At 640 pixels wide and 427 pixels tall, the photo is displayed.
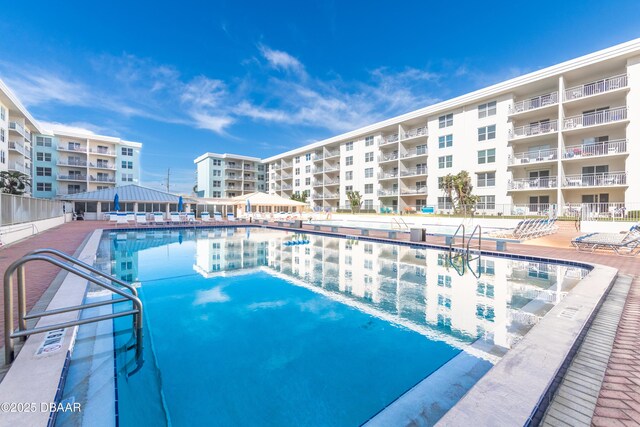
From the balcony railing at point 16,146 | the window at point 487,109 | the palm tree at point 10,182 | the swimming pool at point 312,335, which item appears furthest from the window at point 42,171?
the window at point 487,109

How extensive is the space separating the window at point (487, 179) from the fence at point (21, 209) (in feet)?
97.7

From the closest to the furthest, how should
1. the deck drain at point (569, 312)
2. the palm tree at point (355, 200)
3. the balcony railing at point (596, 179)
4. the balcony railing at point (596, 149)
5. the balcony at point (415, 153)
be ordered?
1. the deck drain at point (569, 312)
2. the balcony railing at point (596, 179)
3. the balcony railing at point (596, 149)
4. the balcony at point (415, 153)
5. the palm tree at point (355, 200)

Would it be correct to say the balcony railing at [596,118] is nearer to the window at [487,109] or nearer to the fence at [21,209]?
the window at [487,109]

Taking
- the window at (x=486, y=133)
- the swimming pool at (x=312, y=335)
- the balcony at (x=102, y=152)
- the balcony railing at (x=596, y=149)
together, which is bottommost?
the swimming pool at (x=312, y=335)

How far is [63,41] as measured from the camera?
20891mm

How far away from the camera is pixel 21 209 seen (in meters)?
12.1

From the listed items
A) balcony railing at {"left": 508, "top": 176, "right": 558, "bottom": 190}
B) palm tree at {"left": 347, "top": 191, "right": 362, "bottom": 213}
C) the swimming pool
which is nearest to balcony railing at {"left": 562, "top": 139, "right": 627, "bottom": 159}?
balcony railing at {"left": 508, "top": 176, "right": 558, "bottom": 190}

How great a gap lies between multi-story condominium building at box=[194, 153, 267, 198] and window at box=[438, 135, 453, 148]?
113ft

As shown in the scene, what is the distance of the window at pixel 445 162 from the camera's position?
2752 cm

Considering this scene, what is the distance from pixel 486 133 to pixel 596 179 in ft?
27.8

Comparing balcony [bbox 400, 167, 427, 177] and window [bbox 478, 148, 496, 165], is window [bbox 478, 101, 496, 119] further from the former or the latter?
balcony [bbox 400, 167, 427, 177]

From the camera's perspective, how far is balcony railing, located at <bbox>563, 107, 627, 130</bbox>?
60.6 feet

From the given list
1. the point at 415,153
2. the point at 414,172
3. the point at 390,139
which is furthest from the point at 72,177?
the point at 415,153

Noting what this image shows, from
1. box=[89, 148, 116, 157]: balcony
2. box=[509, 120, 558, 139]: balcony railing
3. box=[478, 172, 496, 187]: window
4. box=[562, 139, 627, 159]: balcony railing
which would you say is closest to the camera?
box=[562, 139, 627, 159]: balcony railing
